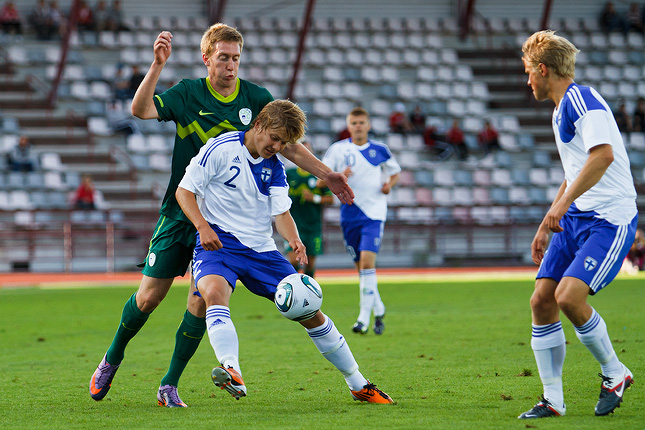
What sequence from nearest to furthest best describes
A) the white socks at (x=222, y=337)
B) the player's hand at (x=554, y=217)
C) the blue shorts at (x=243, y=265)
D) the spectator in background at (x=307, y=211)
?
the player's hand at (x=554, y=217) < the white socks at (x=222, y=337) < the blue shorts at (x=243, y=265) < the spectator in background at (x=307, y=211)

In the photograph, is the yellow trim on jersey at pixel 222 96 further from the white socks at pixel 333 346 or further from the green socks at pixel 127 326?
the white socks at pixel 333 346

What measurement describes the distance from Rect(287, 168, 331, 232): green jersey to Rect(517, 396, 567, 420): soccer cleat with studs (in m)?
7.09

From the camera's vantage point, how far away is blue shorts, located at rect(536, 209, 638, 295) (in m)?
4.45

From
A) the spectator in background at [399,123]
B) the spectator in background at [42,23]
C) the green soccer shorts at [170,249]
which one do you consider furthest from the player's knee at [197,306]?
the spectator in background at [42,23]

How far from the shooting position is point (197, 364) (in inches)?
279

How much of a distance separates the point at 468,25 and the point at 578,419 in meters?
Result: 27.1

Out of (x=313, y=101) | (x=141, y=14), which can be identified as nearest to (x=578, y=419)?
(x=313, y=101)

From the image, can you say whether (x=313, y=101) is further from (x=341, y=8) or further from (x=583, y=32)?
(x=583, y=32)

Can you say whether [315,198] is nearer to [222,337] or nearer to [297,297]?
[297,297]

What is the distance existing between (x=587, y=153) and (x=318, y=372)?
2.81 m

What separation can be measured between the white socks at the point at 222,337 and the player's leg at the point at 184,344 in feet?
1.81

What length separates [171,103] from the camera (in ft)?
17.0

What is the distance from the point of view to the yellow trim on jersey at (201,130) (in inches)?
207

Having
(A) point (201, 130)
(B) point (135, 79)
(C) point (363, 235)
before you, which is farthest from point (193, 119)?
(B) point (135, 79)
